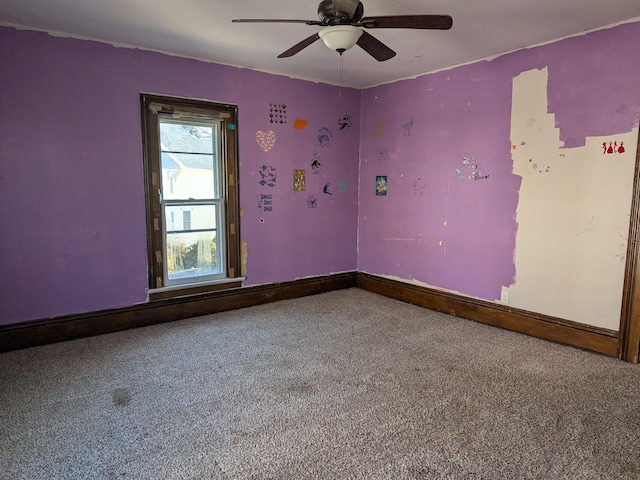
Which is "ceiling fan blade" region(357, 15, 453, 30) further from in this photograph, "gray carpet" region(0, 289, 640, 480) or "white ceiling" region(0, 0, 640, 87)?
"gray carpet" region(0, 289, 640, 480)

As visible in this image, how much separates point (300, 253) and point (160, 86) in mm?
2250

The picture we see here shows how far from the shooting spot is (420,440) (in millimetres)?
2072

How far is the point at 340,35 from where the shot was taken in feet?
7.75

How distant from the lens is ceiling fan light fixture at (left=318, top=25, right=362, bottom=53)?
233 centimetres

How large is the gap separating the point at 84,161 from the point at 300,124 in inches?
87.0

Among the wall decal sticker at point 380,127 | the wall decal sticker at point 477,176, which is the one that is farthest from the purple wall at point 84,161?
the wall decal sticker at point 477,176

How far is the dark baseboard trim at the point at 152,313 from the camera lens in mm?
3250

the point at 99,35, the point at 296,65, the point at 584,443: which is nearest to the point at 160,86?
Result: the point at 99,35

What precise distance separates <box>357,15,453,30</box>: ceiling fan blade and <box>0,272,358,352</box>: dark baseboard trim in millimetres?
2960

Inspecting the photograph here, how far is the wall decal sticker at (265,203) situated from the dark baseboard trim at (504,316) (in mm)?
1584

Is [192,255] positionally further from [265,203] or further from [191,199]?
[265,203]

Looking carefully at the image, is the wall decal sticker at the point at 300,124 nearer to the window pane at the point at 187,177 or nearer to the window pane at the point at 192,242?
the window pane at the point at 187,177

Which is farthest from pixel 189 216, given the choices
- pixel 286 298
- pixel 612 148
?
pixel 612 148

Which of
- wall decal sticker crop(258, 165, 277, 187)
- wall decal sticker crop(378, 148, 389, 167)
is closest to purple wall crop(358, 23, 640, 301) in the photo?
wall decal sticker crop(378, 148, 389, 167)
